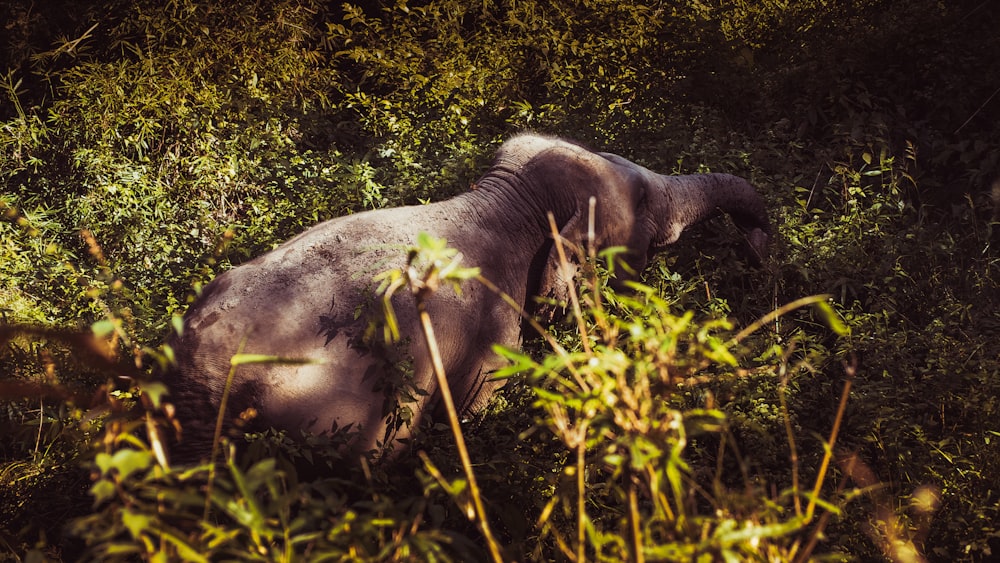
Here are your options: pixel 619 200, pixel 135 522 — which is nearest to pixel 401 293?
pixel 619 200

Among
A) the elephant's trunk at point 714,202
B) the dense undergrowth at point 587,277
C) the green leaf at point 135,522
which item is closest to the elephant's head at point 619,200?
the elephant's trunk at point 714,202

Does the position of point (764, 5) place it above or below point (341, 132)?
above

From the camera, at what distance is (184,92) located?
6125 millimetres

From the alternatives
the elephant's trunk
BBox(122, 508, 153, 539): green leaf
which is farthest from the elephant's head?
BBox(122, 508, 153, 539): green leaf

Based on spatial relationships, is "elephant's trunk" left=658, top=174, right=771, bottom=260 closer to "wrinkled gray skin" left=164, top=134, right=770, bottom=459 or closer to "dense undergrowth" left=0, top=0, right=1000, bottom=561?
"wrinkled gray skin" left=164, top=134, right=770, bottom=459

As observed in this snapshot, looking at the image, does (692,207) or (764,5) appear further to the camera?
(764,5)

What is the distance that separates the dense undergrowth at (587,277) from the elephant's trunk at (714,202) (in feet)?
0.56

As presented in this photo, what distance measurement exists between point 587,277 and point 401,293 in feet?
3.18

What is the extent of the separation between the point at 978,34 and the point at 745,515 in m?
5.03

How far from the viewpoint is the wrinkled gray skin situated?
2768 mm

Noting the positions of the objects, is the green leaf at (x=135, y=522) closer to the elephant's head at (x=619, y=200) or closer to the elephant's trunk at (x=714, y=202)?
the elephant's head at (x=619, y=200)

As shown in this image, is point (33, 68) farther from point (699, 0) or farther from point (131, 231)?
point (699, 0)

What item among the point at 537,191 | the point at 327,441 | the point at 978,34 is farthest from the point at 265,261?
the point at 978,34

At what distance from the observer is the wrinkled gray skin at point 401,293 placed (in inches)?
109
